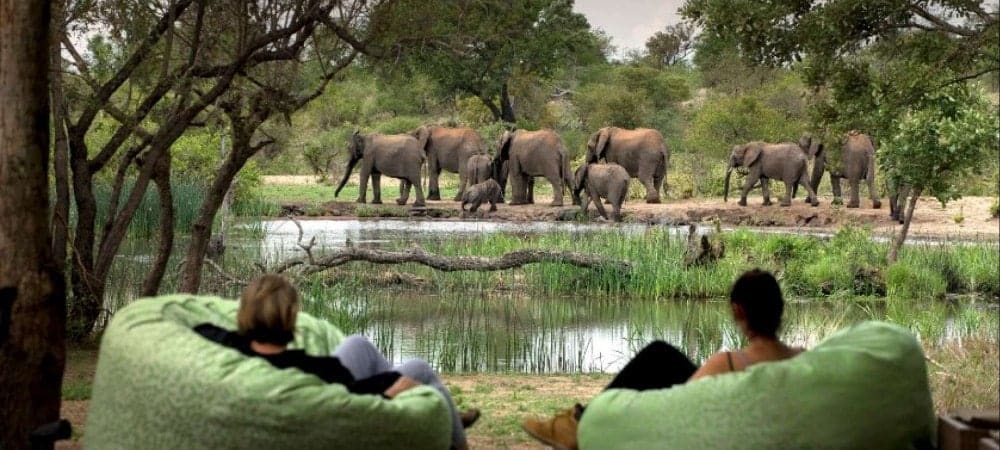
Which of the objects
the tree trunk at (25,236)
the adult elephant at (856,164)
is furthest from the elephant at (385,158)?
the tree trunk at (25,236)

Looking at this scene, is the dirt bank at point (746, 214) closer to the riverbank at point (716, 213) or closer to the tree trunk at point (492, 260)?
the riverbank at point (716, 213)

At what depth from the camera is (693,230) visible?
1425cm

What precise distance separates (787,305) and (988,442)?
9.83 m

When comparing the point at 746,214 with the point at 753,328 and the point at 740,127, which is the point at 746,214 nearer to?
the point at 740,127

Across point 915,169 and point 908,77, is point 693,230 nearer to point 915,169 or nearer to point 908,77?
point 915,169

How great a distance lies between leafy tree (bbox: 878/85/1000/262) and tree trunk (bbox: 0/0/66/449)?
4564 mm

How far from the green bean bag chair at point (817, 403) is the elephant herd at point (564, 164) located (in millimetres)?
19988

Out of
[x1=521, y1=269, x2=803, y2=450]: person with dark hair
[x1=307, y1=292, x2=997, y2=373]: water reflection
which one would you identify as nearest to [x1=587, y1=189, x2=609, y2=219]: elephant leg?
[x1=307, y1=292, x2=997, y2=373]: water reflection

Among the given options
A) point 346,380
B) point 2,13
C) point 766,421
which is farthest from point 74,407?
point 766,421

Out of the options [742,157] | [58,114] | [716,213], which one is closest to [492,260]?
[58,114]

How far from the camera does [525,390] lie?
7.82 metres

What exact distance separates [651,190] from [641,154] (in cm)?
79

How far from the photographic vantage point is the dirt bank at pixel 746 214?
20.5m

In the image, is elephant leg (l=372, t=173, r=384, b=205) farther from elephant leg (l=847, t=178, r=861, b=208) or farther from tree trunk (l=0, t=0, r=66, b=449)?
tree trunk (l=0, t=0, r=66, b=449)
